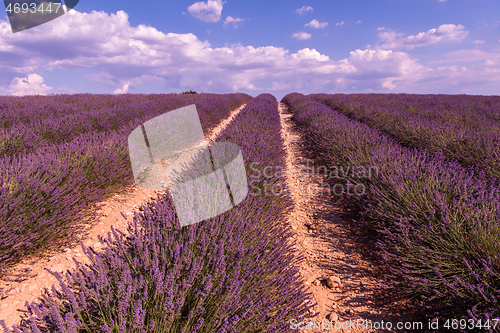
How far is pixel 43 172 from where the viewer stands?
240cm

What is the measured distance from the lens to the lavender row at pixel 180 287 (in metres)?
0.96

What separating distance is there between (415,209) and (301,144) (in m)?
4.54

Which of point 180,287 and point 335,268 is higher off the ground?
point 180,287

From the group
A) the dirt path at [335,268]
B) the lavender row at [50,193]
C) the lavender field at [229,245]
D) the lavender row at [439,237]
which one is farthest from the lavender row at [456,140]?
the lavender row at [50,193]

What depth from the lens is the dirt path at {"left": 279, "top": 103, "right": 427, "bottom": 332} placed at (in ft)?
5.37

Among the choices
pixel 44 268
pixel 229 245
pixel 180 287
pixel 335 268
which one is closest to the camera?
pixel 180 287

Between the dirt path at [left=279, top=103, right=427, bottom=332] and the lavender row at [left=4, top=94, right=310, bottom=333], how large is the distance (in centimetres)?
49

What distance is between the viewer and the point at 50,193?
2215 mm

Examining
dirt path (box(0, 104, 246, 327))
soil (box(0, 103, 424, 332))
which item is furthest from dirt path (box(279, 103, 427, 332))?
dirt path (box(0, 104, 246, 327))

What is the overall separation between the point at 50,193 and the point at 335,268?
8.95 ft

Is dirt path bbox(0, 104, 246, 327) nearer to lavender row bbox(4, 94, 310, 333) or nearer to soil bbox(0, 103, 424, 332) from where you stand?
soil bbox(0, 103, 424, 332)

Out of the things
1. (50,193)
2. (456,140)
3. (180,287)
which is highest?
(456,140)

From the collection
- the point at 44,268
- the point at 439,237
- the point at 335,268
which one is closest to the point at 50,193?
the point at 44,268

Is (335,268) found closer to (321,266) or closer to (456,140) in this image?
(321,266)
